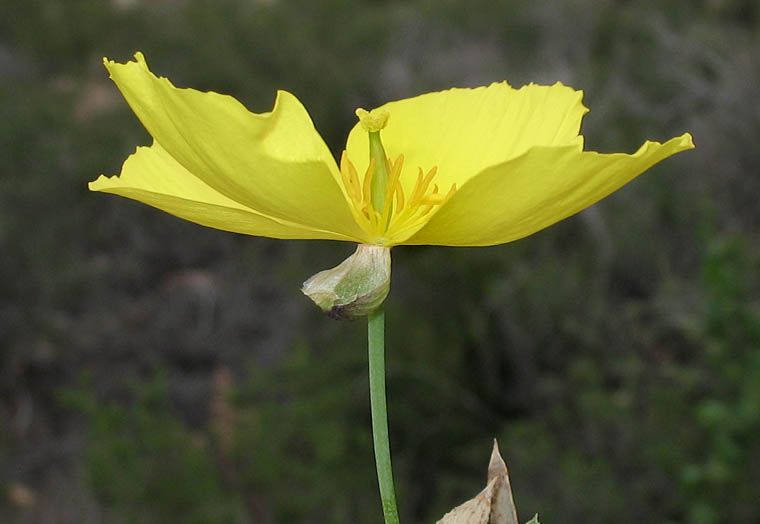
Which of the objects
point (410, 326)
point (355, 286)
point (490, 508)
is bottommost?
point (490, 508)

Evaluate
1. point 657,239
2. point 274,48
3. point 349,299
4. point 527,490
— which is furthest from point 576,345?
point 274,48

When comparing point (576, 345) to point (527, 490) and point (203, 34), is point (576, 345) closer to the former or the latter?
point (527, 490)

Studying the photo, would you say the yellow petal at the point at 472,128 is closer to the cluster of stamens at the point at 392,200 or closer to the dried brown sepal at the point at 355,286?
the cluster of stamens at the point at 392,200

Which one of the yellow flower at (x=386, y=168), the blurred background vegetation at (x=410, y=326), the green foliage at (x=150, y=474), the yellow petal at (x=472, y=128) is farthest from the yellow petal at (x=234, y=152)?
the green foliage at (x=150, y=474)

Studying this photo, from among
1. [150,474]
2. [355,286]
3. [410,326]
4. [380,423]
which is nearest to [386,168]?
[355,286]

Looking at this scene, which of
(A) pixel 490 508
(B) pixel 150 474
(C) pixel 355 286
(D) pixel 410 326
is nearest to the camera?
(A) pixel 490 508

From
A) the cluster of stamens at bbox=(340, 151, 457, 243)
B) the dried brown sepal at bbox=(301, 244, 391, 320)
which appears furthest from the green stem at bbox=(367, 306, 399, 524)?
the cluster of stamens at bbox=(340, 151, 457, 243)

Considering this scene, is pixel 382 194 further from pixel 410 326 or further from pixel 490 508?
pixel 410 326
